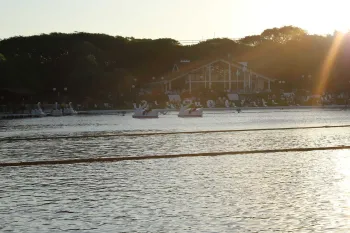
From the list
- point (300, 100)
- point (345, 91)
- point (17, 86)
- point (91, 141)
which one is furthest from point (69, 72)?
point (91, 141)

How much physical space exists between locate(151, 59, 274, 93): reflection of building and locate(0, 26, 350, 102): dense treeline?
6.16 meters

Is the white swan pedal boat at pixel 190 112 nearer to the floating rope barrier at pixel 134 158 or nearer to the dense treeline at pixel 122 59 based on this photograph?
the dense treeline at pixel 122 59

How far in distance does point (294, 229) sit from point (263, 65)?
10944 centimetres

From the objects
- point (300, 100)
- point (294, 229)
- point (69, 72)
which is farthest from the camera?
point (69, 72)

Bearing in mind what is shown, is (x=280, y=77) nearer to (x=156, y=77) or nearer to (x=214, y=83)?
(x=214, y=83)

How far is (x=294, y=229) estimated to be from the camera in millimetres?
11570

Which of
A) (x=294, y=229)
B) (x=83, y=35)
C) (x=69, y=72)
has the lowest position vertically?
A: (x=294, y=229)

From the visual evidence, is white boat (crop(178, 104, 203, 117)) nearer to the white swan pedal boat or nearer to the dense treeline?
the white swan pedal boat

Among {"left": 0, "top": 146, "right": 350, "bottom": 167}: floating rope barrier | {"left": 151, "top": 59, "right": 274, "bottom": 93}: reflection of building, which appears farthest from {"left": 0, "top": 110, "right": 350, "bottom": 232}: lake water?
{"left": 151, "top": 59, "right": 274, "bottom": 93}: reflection of building

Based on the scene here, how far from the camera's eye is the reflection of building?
104375 millimetres

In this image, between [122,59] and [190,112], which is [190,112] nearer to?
[190,112]

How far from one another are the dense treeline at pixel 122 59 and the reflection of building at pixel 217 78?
616 centimetres

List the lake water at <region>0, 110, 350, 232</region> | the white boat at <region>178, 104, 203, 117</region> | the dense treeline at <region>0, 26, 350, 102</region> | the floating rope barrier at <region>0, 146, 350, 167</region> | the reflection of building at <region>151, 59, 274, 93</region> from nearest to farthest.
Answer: the lake water at <region>0, 110, 350, 232</region>, the floating rope barrier at <region>0, 146, 350, 167</region>, the white boat at <region>178, 104, 203, 117</region>, the dense treeline at <region>0, 26, 350, 102</region>, the reflection of building at <region>151, 59, 274, 93</region>

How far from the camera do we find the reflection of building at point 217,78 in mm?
104375
